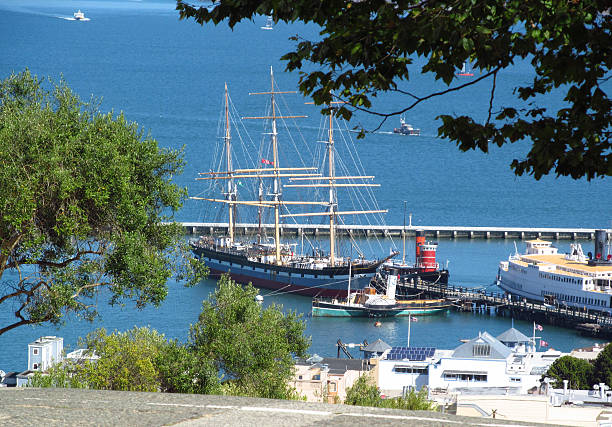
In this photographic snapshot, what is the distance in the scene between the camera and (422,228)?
278 feet

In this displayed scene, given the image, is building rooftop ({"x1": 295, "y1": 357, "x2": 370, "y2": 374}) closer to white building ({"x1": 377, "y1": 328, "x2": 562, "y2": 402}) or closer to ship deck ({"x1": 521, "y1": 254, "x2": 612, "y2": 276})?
white building ({"x1": 377, "y1": 328, "x2": 562, "y2": 402})

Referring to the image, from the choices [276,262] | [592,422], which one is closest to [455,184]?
[276,262]

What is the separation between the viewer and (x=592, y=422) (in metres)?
25.7

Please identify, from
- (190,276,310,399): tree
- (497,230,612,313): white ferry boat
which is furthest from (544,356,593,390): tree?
(497,230,612,313): white ferry boat

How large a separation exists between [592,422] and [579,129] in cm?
1887

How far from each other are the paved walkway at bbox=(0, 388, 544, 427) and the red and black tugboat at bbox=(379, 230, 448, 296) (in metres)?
58.5

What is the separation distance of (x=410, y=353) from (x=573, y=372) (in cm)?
702

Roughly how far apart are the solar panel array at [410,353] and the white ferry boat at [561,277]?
23627 mm

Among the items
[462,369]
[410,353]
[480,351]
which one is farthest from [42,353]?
[480,351]

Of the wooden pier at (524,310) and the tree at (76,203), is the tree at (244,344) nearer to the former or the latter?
the tree at (76,203)

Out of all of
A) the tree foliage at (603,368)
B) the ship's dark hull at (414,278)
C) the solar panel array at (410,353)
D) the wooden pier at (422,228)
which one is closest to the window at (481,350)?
the solar panel array at (410,353)

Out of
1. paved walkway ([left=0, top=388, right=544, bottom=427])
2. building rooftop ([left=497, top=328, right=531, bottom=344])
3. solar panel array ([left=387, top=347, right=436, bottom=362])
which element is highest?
building rooftop ([left=497, top=328, right=531, bottom=344])

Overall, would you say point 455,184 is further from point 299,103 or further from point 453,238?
point 299,103

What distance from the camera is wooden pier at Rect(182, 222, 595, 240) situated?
85125mm
